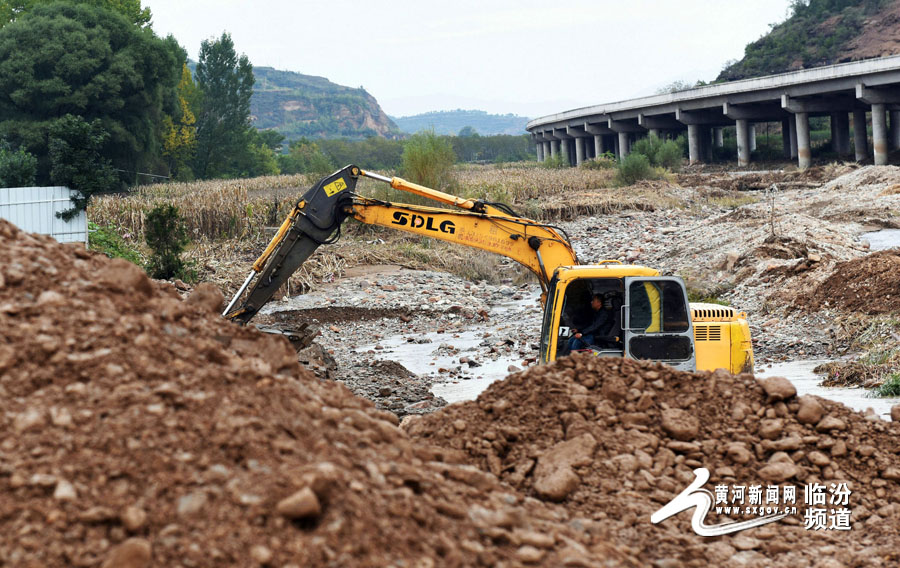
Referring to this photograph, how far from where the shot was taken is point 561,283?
332 inches

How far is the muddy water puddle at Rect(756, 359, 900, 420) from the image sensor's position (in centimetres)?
964

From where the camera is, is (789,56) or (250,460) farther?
(789,56)

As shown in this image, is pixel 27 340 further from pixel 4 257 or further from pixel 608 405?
pixel 608 405

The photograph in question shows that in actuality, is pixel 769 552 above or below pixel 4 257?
below


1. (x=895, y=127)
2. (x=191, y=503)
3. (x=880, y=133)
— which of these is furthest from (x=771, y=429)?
(x=895, y=127)

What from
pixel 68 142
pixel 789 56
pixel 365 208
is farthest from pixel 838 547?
pixel 789 56

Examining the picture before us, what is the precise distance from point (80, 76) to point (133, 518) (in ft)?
138

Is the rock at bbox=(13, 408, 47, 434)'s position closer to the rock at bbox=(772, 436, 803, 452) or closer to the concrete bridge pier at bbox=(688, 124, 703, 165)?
the rock at bbox=(772, 436, 803, 452)

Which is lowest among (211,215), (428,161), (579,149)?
(211,215)

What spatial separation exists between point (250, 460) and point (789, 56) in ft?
282

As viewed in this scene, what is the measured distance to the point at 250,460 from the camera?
389cm

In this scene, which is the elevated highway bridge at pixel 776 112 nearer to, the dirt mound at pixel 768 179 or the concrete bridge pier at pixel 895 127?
the concrete bridge pier at pixel 895 127

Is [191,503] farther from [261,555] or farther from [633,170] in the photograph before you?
[633,170]

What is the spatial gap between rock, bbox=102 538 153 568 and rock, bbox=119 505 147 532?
0.12 meters
